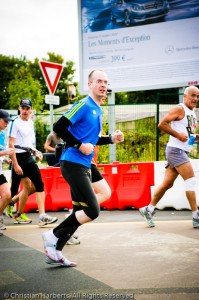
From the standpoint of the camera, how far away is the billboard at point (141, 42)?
13.2m

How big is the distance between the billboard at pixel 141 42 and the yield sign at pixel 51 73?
4.60 m

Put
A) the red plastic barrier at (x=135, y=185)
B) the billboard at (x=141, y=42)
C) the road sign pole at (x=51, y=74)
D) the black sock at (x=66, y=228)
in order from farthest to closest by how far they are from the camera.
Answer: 1. the billboard at (x=141, y=42)
2. the road sign pole at (x=51, y=74)
3. the red plastic barrier at (x=135, y=185)
4. the black sock at (x=66, y=228)

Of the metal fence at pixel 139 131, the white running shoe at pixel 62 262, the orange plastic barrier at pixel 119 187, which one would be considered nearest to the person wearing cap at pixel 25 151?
the orange plastic barrier at pixel 119 187

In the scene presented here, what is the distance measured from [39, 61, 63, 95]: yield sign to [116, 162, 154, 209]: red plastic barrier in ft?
8.17

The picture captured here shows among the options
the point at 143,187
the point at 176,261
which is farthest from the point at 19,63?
the point at 176,261

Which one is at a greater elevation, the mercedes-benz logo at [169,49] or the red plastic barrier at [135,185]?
the mercedes-benz logo at [169,49]

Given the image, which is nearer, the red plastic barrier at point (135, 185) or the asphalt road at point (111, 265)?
the asphalt road at point (111, 265)

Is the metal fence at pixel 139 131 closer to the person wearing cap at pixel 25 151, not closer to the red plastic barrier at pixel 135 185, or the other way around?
the red plastic barrier at pixel 135 185

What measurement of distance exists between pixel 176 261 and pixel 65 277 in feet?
Result: 3.84

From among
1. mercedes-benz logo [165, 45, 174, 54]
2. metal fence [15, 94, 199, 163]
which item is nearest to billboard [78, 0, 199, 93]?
mercedes-benz logo [165, 45, 174, 54]

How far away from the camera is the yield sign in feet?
31.2

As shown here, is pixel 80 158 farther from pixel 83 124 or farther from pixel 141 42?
pixel 141 42

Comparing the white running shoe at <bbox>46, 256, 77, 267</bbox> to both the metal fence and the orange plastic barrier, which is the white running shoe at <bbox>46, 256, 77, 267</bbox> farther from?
the metal fence

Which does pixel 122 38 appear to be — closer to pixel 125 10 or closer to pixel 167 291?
pixel 125 10
